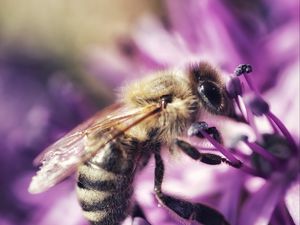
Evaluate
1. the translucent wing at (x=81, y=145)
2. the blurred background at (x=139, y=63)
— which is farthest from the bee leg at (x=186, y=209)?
the blurred background at (x=139, y=63)

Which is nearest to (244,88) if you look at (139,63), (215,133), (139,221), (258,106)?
(258,106)

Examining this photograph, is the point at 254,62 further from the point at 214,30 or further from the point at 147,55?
the point at 147,55

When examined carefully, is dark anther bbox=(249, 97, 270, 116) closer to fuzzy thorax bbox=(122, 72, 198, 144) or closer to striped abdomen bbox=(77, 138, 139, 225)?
fuzzy thorax bbox=(122, 72, 198, 144)

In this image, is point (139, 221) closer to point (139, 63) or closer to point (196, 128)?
point (196, 128)

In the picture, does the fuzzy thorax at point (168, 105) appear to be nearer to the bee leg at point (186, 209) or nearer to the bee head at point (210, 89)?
the bee head at point (210, 89)

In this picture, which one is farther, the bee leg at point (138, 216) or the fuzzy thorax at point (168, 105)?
the bee leg at point (138, 216)

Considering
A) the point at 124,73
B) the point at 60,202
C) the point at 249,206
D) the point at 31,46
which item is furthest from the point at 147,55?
the point at 31,46

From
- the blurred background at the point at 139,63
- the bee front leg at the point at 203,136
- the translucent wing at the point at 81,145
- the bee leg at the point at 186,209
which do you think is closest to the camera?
the translucent wing at the point at 81,145
